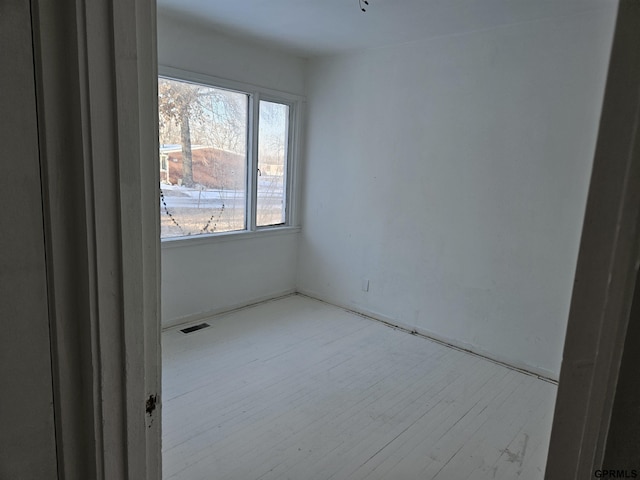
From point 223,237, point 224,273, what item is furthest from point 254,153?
point 224,273

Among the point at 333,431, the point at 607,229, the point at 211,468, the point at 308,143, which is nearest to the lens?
the point at 607,229

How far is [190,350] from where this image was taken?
314cm

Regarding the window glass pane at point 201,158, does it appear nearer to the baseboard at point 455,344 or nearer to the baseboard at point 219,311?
the baseboard at point 219,311

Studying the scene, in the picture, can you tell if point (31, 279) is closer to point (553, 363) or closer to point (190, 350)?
point (190, 350)

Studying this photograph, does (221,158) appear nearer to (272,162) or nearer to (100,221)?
(272,162)

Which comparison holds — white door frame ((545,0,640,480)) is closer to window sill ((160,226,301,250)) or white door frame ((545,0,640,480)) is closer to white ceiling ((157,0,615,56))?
white ceiling ((157,0,615,56))

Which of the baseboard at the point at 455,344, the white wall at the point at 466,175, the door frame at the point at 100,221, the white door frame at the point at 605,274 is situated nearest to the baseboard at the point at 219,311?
the baseboard at the point at 455,344

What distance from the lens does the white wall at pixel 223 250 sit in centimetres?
326

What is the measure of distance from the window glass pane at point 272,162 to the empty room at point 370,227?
30mm

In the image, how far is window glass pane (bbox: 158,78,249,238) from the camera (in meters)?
3.34

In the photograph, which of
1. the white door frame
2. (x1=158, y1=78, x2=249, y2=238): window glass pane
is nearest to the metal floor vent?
(x1=158, y1=78, x2=249, y2=238): window glass pane

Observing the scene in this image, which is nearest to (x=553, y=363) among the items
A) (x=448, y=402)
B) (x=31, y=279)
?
(x=448, y=402)

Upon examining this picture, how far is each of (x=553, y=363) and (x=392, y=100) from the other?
2.46 meters

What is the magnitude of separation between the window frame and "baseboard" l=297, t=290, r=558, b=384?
989 mm
